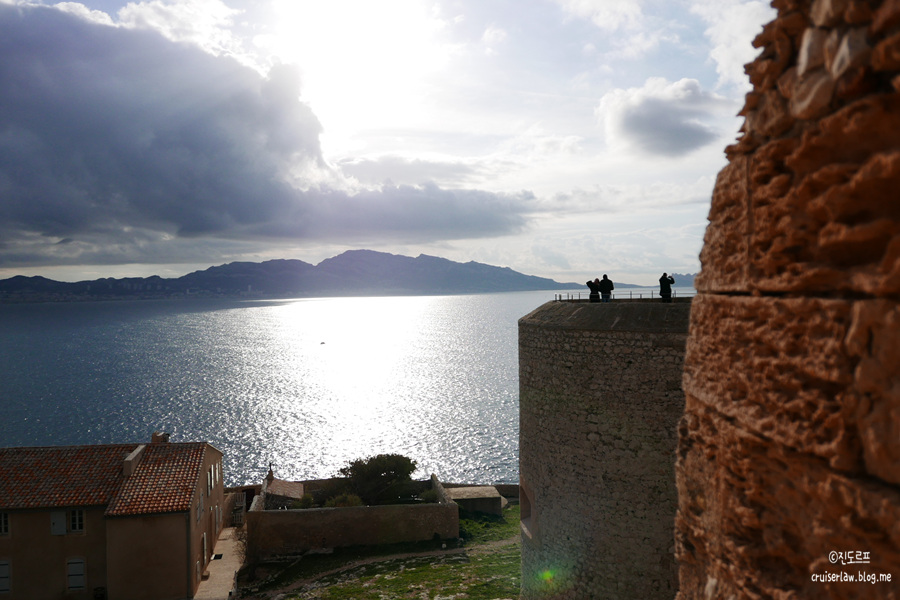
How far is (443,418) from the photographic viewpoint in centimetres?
6844

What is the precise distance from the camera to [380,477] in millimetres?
33281

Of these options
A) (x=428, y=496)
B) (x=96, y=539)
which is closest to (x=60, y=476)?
(x=96, y=539)

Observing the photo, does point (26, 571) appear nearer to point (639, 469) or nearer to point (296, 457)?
point (639, 469)

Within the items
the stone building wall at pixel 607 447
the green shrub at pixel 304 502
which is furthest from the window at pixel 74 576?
the stone building wall at pixel 607 447

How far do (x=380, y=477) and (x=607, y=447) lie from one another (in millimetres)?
25091

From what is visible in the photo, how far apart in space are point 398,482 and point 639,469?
82.2 feet

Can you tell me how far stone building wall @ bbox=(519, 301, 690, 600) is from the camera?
10.1m

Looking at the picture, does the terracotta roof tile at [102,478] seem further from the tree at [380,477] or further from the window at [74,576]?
the tree at [380,477]

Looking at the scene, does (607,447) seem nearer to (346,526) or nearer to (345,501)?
(346,526)

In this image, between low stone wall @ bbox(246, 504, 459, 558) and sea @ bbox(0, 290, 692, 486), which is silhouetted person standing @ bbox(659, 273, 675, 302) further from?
low stone wall @ bbox(246, 504, 459, 558)

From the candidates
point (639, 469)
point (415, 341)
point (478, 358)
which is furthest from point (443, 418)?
point (415, 341)

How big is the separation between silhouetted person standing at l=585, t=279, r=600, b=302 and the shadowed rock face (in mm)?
9943

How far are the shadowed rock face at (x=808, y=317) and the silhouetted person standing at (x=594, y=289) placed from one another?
9943mm

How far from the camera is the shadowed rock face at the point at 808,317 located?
2123 mm
